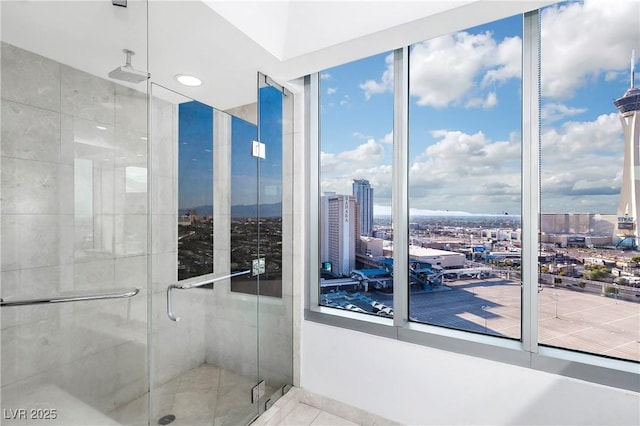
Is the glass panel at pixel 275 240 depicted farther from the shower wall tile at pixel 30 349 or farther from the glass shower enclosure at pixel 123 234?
the shower wall tile at pixel 30 349

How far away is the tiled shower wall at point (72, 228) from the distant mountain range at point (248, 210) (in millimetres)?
279

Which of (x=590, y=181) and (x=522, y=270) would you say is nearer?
(x=590, y=181)

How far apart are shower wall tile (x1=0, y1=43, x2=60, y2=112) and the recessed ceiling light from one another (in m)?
Answer: 0.54

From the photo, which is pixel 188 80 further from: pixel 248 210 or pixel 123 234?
pixel 123 234

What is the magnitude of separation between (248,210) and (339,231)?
67cm

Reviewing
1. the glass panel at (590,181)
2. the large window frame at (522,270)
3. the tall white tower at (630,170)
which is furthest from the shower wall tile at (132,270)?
the tall white tower at (630,170)

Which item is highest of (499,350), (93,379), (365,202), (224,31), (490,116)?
(224,31)

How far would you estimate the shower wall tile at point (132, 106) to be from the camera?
1.67 metres

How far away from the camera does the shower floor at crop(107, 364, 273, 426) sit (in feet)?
5.57

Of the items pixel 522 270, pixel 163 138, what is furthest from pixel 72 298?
pixel 522 270

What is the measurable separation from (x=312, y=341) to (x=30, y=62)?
2194 mm

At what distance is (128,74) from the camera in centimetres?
165

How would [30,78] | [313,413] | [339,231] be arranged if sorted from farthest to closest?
[339,231] → [313,413] → [30,78]

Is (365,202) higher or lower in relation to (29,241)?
higher
